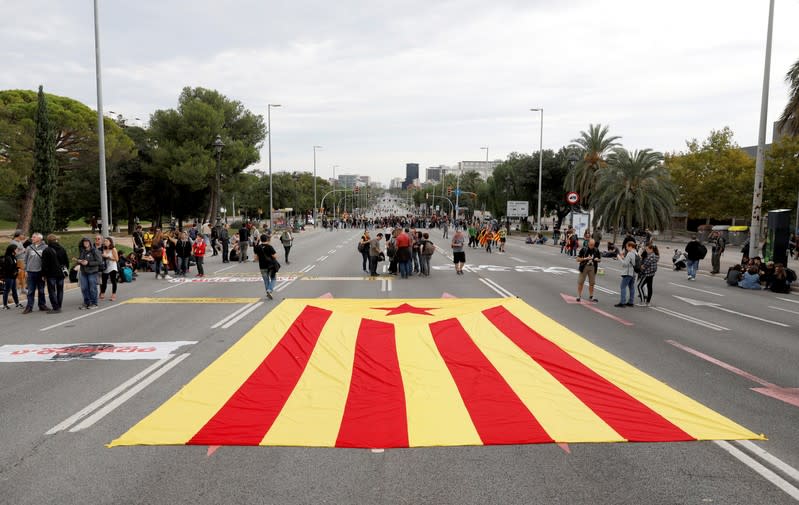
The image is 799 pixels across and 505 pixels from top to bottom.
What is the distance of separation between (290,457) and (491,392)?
9.41 ft

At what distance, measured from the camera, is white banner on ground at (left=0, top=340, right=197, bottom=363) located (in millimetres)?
8734

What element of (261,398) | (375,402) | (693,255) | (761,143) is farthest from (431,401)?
(761,143)

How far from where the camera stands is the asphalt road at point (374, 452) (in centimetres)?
449

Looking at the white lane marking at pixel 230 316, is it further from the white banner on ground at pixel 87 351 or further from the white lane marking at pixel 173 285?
the white lane marking at pixel 173 285

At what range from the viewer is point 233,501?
14.3 ft

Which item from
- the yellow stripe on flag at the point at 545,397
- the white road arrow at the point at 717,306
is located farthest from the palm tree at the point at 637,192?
the yellow stripe on flag at the point at 545,397

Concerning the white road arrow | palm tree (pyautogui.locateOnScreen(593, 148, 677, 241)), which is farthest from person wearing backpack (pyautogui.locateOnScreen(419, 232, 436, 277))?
palm tree (pyautogui.locateOnScreen(593, 148, 677, 241))

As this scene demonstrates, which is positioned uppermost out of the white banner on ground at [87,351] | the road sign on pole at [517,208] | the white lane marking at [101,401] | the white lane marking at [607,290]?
the road sign on pole at [517,208]

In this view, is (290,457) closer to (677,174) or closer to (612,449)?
(612,449)

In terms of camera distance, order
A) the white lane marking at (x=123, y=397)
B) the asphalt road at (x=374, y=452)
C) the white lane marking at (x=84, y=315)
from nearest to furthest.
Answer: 1. the asphalt road at (x=374, y=452)
2. the white lane marking at (x=123, y=397)
3. the white lane marking at (x=84, y=315)

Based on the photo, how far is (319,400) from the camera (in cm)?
665

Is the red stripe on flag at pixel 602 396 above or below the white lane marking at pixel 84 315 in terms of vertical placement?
above

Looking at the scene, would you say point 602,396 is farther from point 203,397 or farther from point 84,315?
point 84,315

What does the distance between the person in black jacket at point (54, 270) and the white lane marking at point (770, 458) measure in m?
12.8
